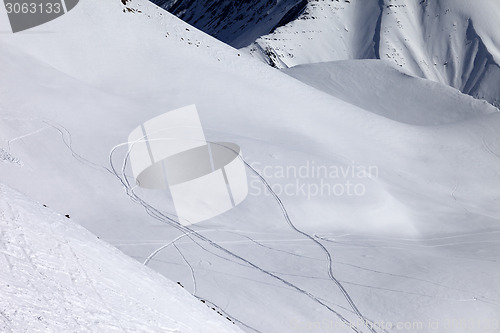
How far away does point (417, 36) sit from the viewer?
11731cm

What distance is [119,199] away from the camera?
15.7 m

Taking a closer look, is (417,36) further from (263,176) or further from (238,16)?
(263,176)

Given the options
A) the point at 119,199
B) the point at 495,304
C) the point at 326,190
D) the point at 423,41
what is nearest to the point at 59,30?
the point at 119,199

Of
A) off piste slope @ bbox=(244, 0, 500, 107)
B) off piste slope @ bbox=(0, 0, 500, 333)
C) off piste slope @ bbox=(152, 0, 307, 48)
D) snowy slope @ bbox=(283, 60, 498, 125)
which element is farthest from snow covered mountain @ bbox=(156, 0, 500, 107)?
off piste slope @ bbox=(0, 0, 500, 333)

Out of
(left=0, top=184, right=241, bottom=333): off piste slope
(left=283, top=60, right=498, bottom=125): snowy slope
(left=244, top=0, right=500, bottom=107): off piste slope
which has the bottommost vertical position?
(left=244, top=0, right=500, bottom=107): off piste slope

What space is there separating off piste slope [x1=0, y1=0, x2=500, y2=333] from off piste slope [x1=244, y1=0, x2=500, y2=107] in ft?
237

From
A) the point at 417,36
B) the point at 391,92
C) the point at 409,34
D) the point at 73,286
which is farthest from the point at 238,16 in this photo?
the point at 73,286

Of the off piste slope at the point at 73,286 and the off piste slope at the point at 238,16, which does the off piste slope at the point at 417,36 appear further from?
the off piste slope at the point at 73,286

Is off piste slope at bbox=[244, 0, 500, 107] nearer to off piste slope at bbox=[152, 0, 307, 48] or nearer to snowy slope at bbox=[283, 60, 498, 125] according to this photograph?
off piste slope at bbox=[152, 0, 307, 48]

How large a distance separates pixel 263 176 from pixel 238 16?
417ft

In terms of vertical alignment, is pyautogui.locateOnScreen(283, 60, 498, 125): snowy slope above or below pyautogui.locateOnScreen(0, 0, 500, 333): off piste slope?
below

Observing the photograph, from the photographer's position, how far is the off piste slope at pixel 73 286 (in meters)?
6.38

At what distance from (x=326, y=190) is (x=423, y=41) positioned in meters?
105

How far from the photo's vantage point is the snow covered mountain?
104188 millimetres
